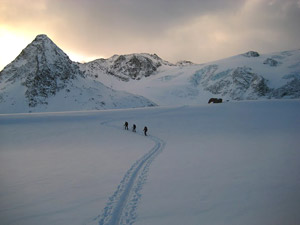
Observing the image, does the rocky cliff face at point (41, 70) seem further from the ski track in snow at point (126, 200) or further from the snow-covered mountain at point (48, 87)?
the ski track in snow at point (126, 200)

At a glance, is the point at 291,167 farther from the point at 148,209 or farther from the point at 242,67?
the point at 242,67

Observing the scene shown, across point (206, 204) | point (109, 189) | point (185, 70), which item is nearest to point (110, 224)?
point (109, 189)

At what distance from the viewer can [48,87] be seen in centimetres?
10169

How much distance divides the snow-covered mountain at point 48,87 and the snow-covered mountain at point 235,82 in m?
40.1

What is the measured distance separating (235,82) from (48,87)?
115m

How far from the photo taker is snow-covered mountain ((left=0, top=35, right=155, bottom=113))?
3607 inches

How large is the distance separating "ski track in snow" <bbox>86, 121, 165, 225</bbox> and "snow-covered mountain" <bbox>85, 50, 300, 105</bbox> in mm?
117254

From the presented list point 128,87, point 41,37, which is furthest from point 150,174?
point 128,87

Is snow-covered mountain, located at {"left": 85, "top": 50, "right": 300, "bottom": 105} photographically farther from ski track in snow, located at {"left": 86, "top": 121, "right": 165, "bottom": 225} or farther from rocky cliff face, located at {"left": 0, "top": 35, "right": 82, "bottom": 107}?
ski track in snow, located at {"left": 86, "top": 121, "right": 165, "bottom": 225}

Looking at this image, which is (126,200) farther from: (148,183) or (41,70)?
(41,70)

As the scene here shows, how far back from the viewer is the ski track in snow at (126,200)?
7.05 m

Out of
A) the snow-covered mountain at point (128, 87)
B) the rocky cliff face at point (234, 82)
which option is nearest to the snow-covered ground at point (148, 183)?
the snow-covered mountain at point (128, 87)

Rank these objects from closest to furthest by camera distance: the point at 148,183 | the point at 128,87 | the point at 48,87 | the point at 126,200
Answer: the point at 126,200, the point at 148,183, the point at 48,87, the point at 128,87

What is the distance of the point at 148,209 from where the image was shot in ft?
24.5
